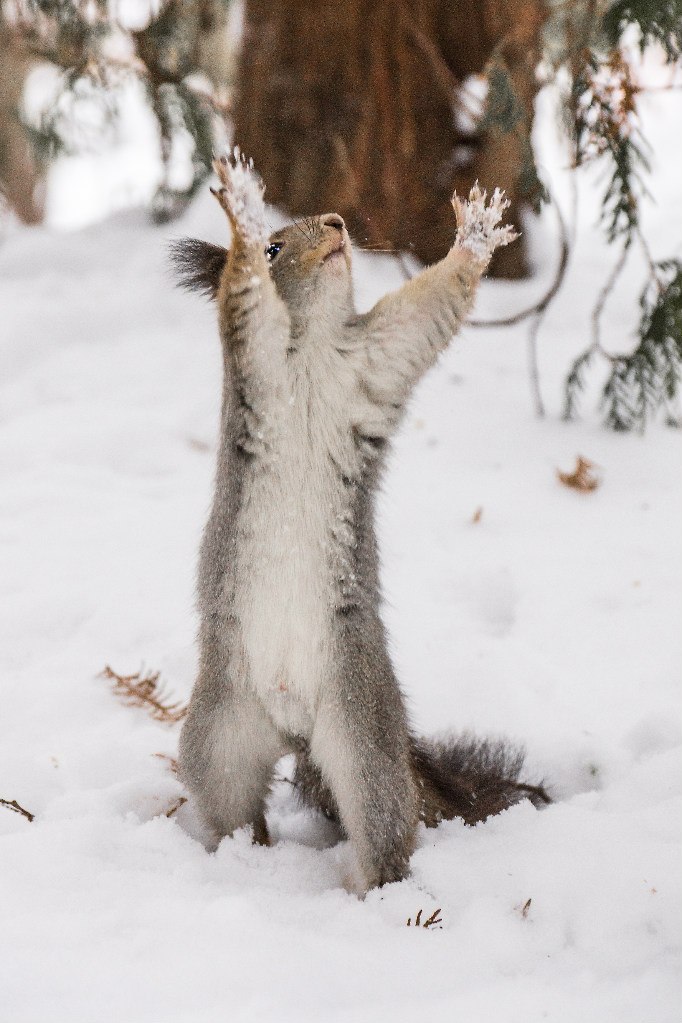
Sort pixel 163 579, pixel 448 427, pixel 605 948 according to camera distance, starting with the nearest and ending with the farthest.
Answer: pixel 605 948 < pixel 163 579 < pixel 448 427

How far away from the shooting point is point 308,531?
2.10 m

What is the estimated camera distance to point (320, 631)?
2.09m

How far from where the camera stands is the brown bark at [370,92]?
4.34 metres

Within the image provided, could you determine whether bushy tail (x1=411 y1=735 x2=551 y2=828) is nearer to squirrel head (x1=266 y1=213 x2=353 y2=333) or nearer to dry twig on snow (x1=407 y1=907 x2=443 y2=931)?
dry twig on snow (x1=407 y1=907 x2=443 y2=931)

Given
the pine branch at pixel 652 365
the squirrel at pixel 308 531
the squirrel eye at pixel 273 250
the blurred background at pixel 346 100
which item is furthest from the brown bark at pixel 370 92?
the squirrel at pixel 308 531

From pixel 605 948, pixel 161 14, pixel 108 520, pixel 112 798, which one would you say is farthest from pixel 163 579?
pixel 161 14

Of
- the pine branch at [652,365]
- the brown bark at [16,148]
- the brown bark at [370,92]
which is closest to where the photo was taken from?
the pine branch at [652,365]

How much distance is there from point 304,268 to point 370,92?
264 centimetres

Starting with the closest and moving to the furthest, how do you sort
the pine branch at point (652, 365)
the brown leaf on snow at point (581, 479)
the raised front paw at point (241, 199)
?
the raised front paw at point (241, 199), the pine branch at point (652, 365), the brown leaf on snow at point (581, 479)

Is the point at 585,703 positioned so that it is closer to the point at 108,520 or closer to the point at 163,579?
the point at 163,579

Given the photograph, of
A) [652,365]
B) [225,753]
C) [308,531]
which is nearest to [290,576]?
[308,531]

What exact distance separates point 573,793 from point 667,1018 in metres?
0.88

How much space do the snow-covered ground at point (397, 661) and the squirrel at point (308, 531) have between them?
203mm

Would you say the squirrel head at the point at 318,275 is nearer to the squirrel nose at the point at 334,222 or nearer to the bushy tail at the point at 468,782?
the squirrel nose at the point at 334,222
